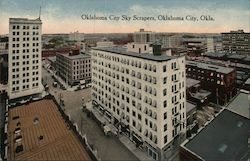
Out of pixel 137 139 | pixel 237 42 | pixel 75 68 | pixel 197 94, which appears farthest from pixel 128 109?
pixel 237 42

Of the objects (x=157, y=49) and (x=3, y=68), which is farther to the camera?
(x=3, y=68)

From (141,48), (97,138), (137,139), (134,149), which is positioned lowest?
(134,149)

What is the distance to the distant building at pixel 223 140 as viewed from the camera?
52.5 feet

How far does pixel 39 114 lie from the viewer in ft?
84.8

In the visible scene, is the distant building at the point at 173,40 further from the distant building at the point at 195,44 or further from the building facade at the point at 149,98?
the building facade at the point at 149,98

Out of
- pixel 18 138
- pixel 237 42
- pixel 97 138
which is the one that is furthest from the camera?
pixel 237 42

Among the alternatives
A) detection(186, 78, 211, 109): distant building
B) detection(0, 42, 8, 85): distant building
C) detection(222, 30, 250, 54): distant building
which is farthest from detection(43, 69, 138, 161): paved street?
detection(222, 30, 250, 54): distant building

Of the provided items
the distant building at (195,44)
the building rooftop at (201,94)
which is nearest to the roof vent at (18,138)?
the building rooftop at (201,94)

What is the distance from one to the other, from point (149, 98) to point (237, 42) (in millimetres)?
87288

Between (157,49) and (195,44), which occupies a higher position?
(195,44)

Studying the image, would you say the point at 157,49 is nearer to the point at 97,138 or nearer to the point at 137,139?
the point at 137,139

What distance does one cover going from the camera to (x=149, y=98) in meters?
23.2

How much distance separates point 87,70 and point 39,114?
3176 centimetres

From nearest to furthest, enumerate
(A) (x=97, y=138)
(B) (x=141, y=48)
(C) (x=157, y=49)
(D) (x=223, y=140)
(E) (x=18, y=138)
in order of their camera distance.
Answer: (D) (x=223, y=140) → (E) (x=18, y=138) → (C) (x=157, y=49) → (B) (x=141, y=48) → (A) (x=97, y=138)
